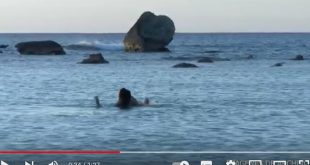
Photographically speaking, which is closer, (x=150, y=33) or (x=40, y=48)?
(x=150, y=33)

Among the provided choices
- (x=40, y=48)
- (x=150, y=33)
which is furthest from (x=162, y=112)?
(x=40, y=48)

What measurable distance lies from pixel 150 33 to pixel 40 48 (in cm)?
2242

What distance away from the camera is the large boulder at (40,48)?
170 metres

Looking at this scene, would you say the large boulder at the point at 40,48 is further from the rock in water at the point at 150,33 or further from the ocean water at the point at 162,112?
the ocean water at the point at 162,112

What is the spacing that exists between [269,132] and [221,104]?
1885 centimetres

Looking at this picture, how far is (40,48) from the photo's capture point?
560ft

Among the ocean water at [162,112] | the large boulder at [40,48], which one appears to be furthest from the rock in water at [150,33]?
the ocean water at [162,112]

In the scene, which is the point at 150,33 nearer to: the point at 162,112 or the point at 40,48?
the point at 40,48

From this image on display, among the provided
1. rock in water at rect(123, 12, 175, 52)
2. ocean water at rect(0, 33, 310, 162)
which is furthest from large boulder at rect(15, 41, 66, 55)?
ocean water at rect(0, 33, 310, 162)

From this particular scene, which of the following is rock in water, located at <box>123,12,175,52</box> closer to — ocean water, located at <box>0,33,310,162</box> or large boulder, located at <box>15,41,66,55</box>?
large boulder, located at <box>15,41,66,55</box>

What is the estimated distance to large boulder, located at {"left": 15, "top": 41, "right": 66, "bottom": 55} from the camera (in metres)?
170

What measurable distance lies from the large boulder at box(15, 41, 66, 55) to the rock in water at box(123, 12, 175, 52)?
49.2 feet

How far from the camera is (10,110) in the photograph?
5625 centimetres

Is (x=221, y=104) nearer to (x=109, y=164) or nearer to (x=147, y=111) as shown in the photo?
(x=147, y=111)
